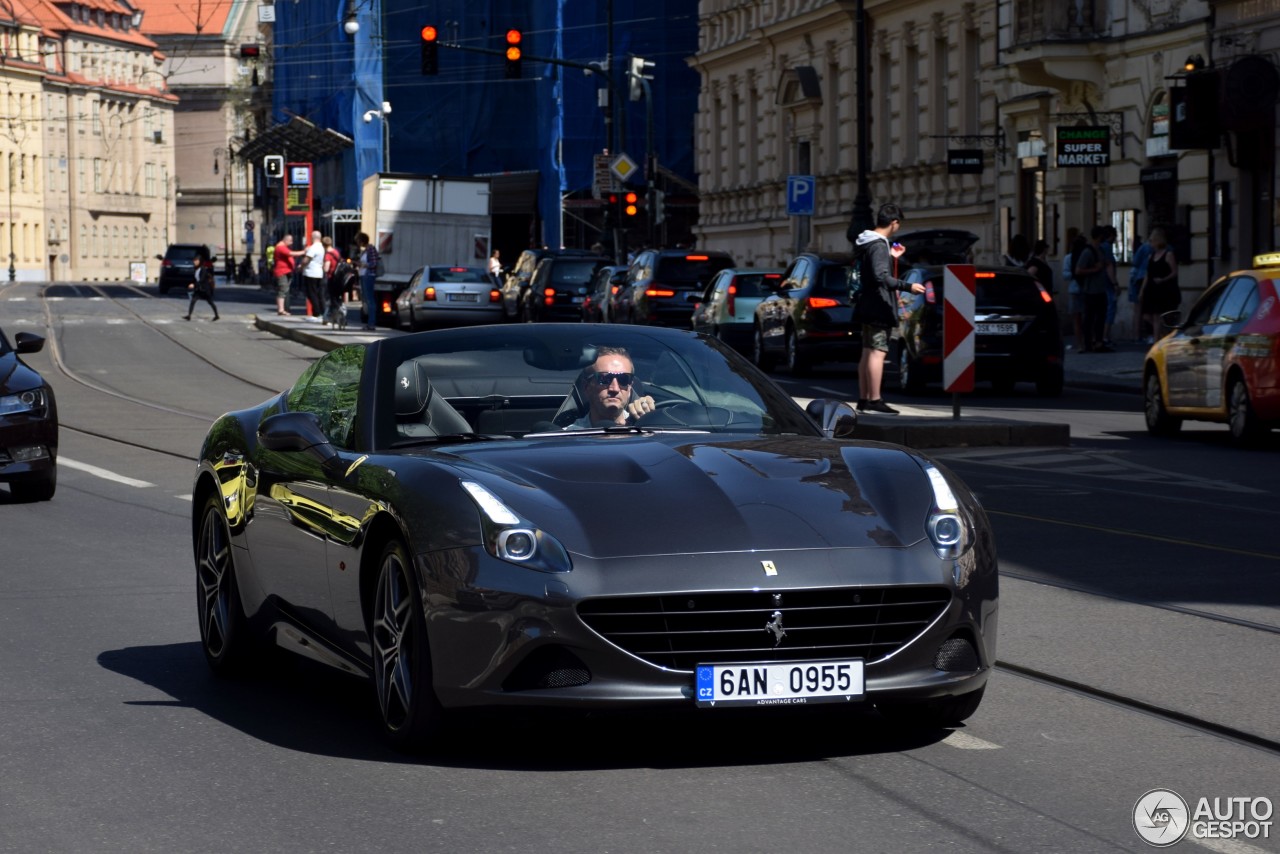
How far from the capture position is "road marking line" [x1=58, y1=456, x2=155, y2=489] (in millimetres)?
16656

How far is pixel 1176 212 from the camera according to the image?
36781mm

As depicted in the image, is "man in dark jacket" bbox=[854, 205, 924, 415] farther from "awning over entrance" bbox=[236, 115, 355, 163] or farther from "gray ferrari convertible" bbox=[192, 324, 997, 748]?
"awning over entrance" bbox=[236, 115, 355, 163]

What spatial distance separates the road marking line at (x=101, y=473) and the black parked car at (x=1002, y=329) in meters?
11.1

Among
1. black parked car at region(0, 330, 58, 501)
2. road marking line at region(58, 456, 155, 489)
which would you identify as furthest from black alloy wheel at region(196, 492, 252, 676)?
road marking line at region(58, 456, 155, 489)

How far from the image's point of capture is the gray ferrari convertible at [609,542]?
620 cm

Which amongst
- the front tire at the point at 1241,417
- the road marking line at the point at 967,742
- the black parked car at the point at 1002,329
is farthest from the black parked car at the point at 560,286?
the road marking line at the point at 967,742

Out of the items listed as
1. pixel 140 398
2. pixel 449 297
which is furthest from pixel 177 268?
pixel 140 398

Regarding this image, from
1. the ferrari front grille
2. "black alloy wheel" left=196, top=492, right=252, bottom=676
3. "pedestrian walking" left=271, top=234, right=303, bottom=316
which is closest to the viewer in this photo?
the ferrari front grille

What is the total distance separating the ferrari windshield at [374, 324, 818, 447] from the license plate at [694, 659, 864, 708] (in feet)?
4.58

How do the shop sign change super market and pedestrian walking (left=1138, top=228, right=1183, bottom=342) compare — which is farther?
the shop sign change super market

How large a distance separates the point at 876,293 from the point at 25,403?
778cm

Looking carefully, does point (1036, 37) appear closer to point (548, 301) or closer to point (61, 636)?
point (548, 301)

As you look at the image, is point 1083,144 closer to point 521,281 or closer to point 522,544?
point 521,281

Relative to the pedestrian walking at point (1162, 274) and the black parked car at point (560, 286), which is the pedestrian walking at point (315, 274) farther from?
the pedestrian walking at point (1162, 274)
